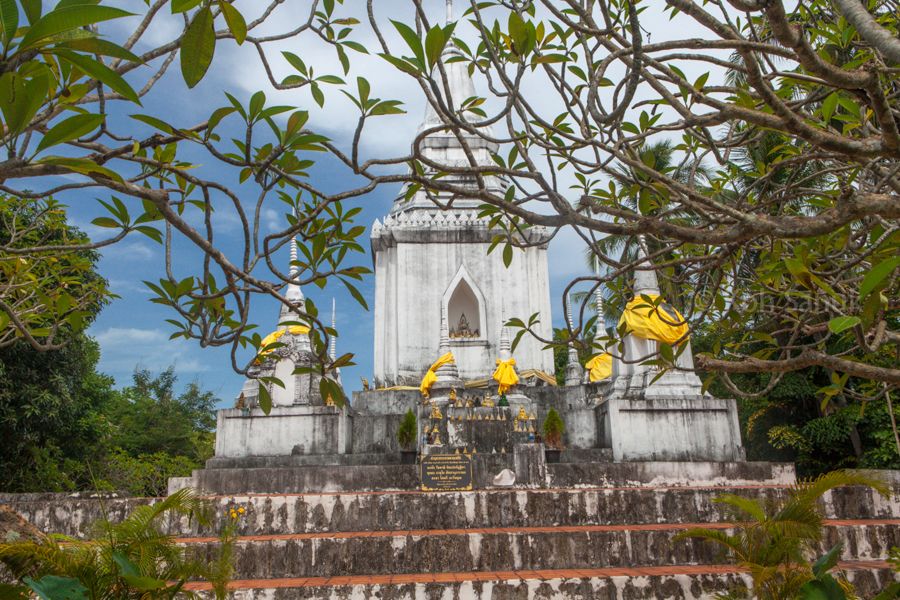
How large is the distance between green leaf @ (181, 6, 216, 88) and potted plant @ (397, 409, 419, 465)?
28.0 feet

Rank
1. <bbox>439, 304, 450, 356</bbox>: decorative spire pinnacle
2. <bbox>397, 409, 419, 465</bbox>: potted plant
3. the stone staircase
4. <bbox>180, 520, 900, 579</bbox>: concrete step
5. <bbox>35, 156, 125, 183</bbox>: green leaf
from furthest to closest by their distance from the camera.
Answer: <bbox>439, 304, 450, 356</bbox>: decorative spire pinnacle, <bbox>397, 409, 419, 465</bbox>: potted plant, <bbox>180, 520, 900, 579</bbox>: concrete step, the stone staircase, <bbox>35, 156, 125, 183</bbox>: green leaf

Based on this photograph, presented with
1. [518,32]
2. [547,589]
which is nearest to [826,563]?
[547,589]

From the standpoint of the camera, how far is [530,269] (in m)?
14.8

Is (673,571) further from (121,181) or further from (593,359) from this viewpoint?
(593,359)

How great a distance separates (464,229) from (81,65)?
13107mm

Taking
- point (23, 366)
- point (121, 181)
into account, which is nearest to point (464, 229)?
point (23, 366)

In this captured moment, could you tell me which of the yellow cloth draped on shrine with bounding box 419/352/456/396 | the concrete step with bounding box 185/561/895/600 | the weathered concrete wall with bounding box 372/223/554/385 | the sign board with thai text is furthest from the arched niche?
the concrete step with bounding box 185/561/895/600

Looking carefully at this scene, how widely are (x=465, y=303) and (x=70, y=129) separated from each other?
43.5ft

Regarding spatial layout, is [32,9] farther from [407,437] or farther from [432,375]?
[432,375]

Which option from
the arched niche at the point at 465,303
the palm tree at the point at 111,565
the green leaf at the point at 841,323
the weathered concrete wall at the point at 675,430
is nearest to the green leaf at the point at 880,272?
the green leaf at the point at 841,323

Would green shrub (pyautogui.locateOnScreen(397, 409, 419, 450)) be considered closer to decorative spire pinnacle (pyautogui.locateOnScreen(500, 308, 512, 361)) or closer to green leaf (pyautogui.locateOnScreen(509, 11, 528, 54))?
decorative spire pinnacle (pyautogui.locateOnScreen(500, 308, 512, 361))

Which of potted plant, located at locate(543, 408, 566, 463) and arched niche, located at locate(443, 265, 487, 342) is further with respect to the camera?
arched niche, located at locate(443, 265, 487, 342)

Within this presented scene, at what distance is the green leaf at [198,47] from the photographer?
1.79 meters

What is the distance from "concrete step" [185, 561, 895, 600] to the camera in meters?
5.02
